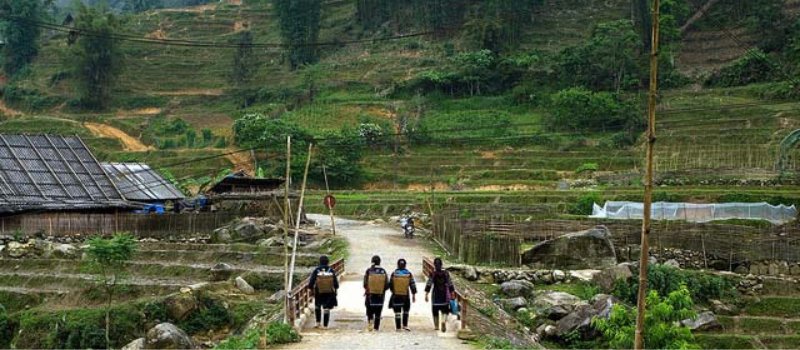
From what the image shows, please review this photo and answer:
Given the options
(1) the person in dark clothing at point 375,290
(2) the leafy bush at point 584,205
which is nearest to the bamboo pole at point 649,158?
(1) the person in dark clothing at point 375,290

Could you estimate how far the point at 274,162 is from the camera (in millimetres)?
56406

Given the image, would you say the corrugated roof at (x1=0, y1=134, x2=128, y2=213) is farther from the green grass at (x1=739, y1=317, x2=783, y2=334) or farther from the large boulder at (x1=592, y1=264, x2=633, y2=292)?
the green grass at (x1=739, y1=317, x2=783, y2=334)

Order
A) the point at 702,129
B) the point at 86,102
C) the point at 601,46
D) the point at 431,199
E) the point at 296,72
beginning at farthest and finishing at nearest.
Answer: the point at 296,72
the point at 86,102
the point at 601,46
the point at 702,129
the point at 431,199

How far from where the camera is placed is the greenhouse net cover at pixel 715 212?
3369 centimetres

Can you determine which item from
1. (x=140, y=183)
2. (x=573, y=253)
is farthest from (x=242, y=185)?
(x=573, y=253)

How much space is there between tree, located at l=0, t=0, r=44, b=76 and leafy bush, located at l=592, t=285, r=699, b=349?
93.8m

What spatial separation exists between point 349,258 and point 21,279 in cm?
989

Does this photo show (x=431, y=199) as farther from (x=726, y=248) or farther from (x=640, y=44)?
(x=640, y=44)

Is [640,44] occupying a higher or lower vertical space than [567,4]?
lower

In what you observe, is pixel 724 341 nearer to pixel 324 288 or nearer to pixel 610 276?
pixel 610 276

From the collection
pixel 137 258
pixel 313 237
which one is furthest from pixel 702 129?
pixel 137 258

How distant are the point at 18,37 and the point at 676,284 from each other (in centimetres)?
9069

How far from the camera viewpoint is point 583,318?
736 inches

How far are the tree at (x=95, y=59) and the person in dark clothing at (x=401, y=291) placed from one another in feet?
237
